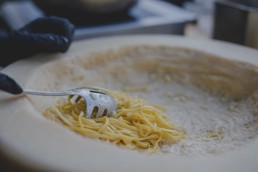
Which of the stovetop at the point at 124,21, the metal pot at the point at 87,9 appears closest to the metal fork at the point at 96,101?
the stovetop at the point at 124,21

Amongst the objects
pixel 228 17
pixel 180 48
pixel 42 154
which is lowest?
pixel 42 154

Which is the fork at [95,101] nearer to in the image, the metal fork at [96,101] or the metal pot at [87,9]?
the metal fork at [96,101]

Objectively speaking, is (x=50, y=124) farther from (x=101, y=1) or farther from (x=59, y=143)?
(x=101, y=1)

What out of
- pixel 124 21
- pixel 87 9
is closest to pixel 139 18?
pixel 124 21

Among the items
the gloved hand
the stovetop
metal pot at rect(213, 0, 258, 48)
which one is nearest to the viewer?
the gloved hand

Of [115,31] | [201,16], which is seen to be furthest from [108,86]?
[201,16]

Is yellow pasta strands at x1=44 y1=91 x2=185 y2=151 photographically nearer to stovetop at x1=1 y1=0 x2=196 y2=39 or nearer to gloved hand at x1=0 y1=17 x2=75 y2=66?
gloved hand at x1=0 y1=17 x2=75 y2=66

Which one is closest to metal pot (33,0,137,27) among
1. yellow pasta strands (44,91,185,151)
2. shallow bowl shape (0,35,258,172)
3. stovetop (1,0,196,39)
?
stovetop (1,0,196,39)
